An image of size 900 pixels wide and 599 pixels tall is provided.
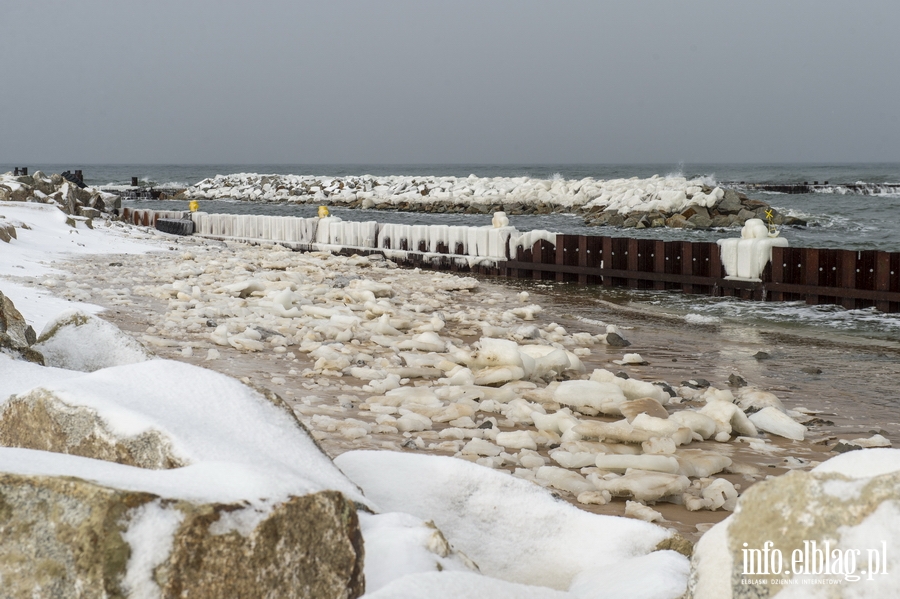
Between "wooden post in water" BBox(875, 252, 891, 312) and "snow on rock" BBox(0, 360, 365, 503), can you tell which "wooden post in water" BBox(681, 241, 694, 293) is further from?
"snow on rock" BBox(0, 360, 365, 503)

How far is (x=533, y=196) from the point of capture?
41188 millimetres

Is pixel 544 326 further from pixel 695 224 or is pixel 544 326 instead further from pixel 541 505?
pixel 695 224

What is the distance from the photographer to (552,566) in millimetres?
2662

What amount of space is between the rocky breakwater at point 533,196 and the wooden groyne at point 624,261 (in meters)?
15.2

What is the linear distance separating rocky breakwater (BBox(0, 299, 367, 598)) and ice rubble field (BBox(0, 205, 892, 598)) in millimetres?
13

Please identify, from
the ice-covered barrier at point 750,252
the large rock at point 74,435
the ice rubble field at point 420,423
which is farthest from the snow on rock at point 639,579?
the ice-covered barrier at point 750,252

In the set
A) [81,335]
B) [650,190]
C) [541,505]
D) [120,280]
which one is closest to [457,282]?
[120,280]

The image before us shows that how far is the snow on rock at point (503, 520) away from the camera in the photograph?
2660 millimetres

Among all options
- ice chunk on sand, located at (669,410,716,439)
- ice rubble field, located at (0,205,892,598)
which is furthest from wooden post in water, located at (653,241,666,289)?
ice chunk on sand, located at (669,410,716,439)

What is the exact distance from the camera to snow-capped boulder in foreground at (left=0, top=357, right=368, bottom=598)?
5.41ft

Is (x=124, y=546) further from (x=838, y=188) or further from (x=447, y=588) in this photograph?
(x=838, y=188)

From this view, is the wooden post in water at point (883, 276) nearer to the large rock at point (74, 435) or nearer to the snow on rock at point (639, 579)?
the snow on rock at point (639, 579)

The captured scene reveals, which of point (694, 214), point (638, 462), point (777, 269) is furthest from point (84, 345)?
point (694, 214)

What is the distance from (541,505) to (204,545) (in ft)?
4.89
